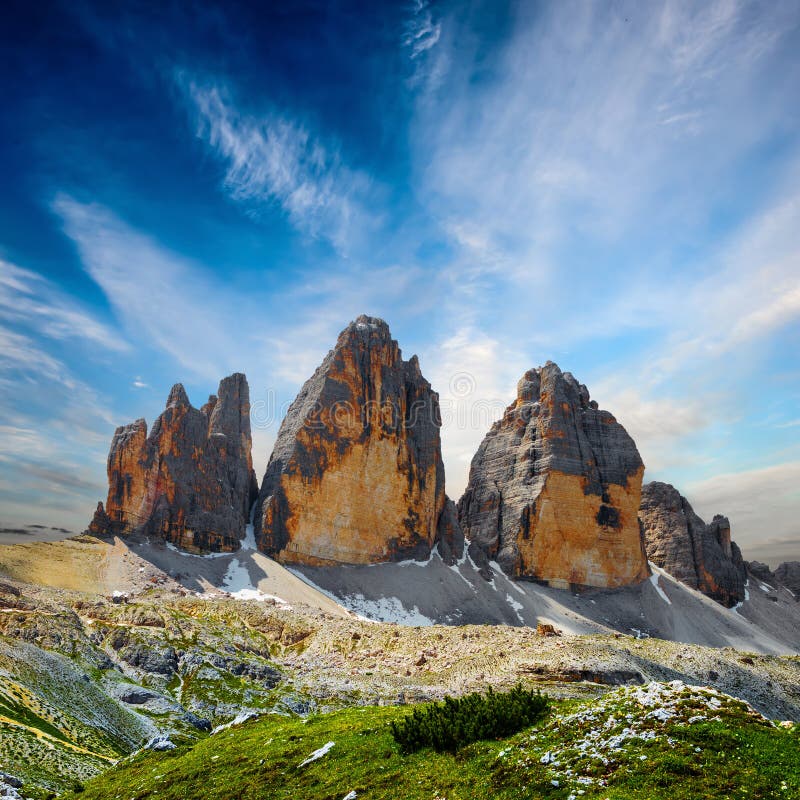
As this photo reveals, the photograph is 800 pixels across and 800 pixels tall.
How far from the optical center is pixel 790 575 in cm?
16750

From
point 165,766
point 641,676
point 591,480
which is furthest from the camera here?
point 591,480

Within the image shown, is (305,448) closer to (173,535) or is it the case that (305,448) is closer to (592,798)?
(173,535)

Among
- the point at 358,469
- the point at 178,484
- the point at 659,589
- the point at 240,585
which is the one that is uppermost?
the point at 358,469

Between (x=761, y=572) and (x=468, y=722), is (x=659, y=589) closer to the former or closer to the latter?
(x=761, y=572)

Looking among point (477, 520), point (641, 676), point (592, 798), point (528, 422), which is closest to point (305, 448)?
point (477, 520)

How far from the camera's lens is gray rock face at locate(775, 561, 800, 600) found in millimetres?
→ 164500

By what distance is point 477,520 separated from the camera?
13688 cm

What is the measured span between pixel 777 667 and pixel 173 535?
89.6 m

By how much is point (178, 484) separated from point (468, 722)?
99.9 metres

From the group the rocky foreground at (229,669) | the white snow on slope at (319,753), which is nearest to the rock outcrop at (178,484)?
the rocky foreground at (229,669)

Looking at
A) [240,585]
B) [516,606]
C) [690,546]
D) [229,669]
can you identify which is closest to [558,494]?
[516,606]

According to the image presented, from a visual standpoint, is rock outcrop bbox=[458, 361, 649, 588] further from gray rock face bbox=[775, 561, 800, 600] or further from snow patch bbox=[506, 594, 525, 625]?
gray rock face bbox=[775, 561, 800, 600]

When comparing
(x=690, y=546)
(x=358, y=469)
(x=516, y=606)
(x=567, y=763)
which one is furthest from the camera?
(x=690, y=546)

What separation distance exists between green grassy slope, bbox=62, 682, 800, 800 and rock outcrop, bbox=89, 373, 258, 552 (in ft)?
292
